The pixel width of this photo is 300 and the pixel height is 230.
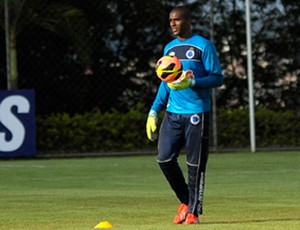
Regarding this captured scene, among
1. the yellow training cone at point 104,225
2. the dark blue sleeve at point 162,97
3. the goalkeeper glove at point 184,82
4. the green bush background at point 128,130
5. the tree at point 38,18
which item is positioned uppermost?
the tree at point 38,18

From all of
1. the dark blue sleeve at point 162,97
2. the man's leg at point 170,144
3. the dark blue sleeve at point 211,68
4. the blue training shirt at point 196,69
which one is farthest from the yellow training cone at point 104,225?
the dark blue sleeve at point 211,68

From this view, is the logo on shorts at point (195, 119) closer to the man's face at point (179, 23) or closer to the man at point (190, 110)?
the man at point (190, 110)

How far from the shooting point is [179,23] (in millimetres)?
11312

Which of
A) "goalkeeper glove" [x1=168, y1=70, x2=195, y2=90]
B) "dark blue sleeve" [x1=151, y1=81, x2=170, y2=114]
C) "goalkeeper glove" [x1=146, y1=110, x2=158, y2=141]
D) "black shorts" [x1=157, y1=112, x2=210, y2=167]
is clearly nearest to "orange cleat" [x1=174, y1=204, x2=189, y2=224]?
"black shorts" [x1=157, y1=112, x2=210, y2=167]

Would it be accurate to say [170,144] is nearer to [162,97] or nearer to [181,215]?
[162,97]

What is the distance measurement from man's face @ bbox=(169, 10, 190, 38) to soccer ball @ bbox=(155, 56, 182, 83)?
33cm

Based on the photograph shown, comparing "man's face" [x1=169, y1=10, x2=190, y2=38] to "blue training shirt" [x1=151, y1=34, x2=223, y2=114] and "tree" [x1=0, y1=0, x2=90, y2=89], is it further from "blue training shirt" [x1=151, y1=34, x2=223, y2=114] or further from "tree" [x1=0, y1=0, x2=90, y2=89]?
"tree" [x1=0, y1=0, x2=90, y2=89]

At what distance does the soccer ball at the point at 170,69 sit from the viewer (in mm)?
11055

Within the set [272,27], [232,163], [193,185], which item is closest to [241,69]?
[272,27]

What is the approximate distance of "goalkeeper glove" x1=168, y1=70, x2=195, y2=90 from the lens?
434 inches

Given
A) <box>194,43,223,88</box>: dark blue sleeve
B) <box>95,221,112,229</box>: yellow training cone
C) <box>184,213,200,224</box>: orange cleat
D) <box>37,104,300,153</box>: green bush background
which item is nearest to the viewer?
<box>95,221,112,229</box>: yellow training cone

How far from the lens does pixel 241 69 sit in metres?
28.1

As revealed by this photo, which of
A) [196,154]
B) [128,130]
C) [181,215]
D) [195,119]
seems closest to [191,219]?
[181,215]

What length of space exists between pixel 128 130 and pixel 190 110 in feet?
52.6
